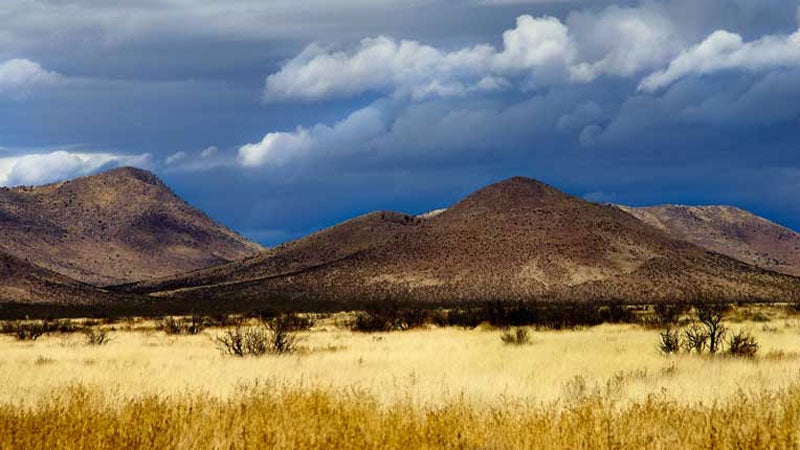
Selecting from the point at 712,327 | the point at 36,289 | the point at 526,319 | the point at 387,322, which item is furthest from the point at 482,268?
the point at 712,327

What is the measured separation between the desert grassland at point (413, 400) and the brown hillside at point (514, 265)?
84357mm

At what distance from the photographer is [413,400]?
467 inches

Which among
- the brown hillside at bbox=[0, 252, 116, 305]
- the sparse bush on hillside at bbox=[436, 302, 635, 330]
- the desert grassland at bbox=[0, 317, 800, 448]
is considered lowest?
the desert grassland at bbox=[0, 317, 800, 448]

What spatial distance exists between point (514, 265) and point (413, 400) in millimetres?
104598

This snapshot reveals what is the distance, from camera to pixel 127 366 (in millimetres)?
19250

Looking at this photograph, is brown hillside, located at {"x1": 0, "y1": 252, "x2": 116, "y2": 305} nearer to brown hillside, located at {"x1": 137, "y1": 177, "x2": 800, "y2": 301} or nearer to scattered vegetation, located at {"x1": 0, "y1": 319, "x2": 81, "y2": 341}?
brown hillside, located at {"x1": 137, "y1": 177, "x2": 800, "y2": 301}

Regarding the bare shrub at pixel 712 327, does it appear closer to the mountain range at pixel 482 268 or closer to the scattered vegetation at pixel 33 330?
the scattered vegetation at pixel 33 330

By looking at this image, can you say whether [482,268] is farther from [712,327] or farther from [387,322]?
[712,327]

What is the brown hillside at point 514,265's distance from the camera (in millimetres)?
106625

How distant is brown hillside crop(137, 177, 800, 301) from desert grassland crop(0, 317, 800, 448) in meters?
84.4

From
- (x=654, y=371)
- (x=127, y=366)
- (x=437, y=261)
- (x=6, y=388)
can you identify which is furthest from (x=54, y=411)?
(x=437, y=261)

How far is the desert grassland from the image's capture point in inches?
321

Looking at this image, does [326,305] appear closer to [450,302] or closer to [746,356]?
[450,302]

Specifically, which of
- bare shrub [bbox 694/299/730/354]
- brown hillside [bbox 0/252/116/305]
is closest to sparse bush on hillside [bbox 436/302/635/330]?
bare shrub [bbox 694/299/730/354]
